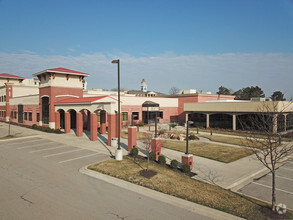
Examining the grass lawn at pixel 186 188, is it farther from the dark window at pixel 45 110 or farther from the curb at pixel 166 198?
the dark window at pixel 45 110

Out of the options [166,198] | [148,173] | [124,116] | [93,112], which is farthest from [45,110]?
[166,198]

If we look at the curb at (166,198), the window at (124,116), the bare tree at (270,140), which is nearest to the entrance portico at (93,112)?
the window at (124,116)

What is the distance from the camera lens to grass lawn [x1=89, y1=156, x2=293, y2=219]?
29.0 feet

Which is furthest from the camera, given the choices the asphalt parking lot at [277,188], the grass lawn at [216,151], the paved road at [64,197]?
the grass lawn at [216,151]

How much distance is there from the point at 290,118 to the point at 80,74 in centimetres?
3516

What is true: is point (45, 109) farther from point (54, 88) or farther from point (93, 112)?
point (93, 112)

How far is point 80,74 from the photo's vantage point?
3484cm

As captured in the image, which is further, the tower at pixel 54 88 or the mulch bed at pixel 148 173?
the tower at pixel 54 88

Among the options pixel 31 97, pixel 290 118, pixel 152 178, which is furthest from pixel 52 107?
pixel 290 118

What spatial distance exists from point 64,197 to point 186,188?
19.8 ft

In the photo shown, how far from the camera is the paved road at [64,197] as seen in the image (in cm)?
841

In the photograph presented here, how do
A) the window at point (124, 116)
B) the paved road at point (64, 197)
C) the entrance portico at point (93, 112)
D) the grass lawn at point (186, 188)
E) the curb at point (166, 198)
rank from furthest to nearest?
the window at point (124, 116) → the entrance portico at point (93, 112) → the grass lawn at point (186, 188) → the curb at point (166, 198) → the paved road at point (64, 197)

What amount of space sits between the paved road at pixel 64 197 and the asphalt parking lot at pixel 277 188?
14.0ft

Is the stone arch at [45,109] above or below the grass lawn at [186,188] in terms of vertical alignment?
above
